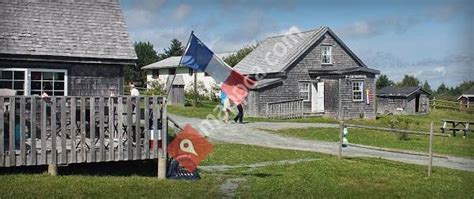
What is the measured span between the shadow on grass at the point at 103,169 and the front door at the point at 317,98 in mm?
24881

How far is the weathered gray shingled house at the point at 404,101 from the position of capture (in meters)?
43.4

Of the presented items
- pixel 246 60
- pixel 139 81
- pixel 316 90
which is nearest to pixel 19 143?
pixel 316 90

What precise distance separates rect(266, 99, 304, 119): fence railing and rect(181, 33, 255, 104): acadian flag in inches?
876

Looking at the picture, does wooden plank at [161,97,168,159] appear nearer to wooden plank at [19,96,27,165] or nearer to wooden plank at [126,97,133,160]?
wooden plank at [126,97,133,160]

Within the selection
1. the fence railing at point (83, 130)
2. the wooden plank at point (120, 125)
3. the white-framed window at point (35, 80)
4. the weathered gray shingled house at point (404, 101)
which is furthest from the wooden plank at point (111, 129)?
the weathered gray shingled house at point (404, 101)

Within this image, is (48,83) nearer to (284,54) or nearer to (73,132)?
(73,132)

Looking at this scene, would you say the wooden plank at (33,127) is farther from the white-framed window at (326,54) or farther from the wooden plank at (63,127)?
the white-framed window at (326,54)

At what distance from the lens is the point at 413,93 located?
44.8 metres

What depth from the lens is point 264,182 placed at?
985 cm

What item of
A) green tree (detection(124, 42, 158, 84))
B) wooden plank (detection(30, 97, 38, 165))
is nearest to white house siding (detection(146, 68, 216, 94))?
green tree (detection(124, 42, 158, 84))

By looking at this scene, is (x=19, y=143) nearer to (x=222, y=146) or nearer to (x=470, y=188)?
(x=470, y=188)

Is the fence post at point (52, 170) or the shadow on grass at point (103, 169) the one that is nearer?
the fence post at point (52, 170)

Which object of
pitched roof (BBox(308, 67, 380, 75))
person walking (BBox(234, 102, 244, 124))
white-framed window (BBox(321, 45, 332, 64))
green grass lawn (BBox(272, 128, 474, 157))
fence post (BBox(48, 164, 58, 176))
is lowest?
green grass lawn (BBox(272, 128, 474, 157))

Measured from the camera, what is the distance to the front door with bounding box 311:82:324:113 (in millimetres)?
35284
